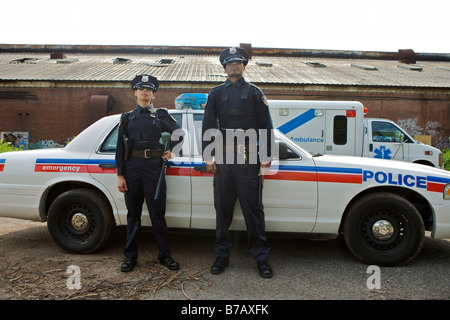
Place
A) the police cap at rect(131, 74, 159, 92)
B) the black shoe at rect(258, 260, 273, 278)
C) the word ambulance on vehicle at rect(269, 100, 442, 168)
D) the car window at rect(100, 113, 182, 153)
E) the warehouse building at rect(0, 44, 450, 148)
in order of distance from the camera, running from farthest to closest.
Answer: the warehouse building at rect(0, 44, 450, 148)
the word ambulance on vehicle at rect(269, 100, 442, 168)
the car window at rect(100, 113, 182, 153)
the police cap at rect(131, 74, 159, 92)
the black shoe at rect(258, 260, 273, 278)

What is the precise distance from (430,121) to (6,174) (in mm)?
18628

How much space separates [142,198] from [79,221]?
83 centimetres

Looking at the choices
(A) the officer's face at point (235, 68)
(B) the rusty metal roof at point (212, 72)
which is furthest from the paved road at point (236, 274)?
(B) the rusty metal roof at point (212, 72)

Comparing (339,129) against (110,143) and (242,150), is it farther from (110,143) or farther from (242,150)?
(110,143)

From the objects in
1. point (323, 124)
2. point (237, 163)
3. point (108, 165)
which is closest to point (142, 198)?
point (108, 165)

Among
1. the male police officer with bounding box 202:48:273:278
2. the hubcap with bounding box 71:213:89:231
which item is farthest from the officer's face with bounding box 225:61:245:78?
the hubcap with bounding box 71:213:89:231

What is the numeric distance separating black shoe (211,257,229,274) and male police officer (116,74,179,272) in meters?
0.36

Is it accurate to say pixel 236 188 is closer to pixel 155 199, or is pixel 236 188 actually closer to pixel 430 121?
pixel 155 199

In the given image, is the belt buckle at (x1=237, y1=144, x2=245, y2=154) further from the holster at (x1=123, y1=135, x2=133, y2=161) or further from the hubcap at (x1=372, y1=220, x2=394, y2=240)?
the hubcap at (x1=372, y1=220, x2=394, y2=240)

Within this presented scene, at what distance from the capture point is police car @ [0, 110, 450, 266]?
3.39m

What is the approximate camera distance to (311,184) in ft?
11.3

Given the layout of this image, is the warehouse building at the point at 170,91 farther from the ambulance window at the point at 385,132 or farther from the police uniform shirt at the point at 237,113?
the police uniform shirt at the point at 237,113
